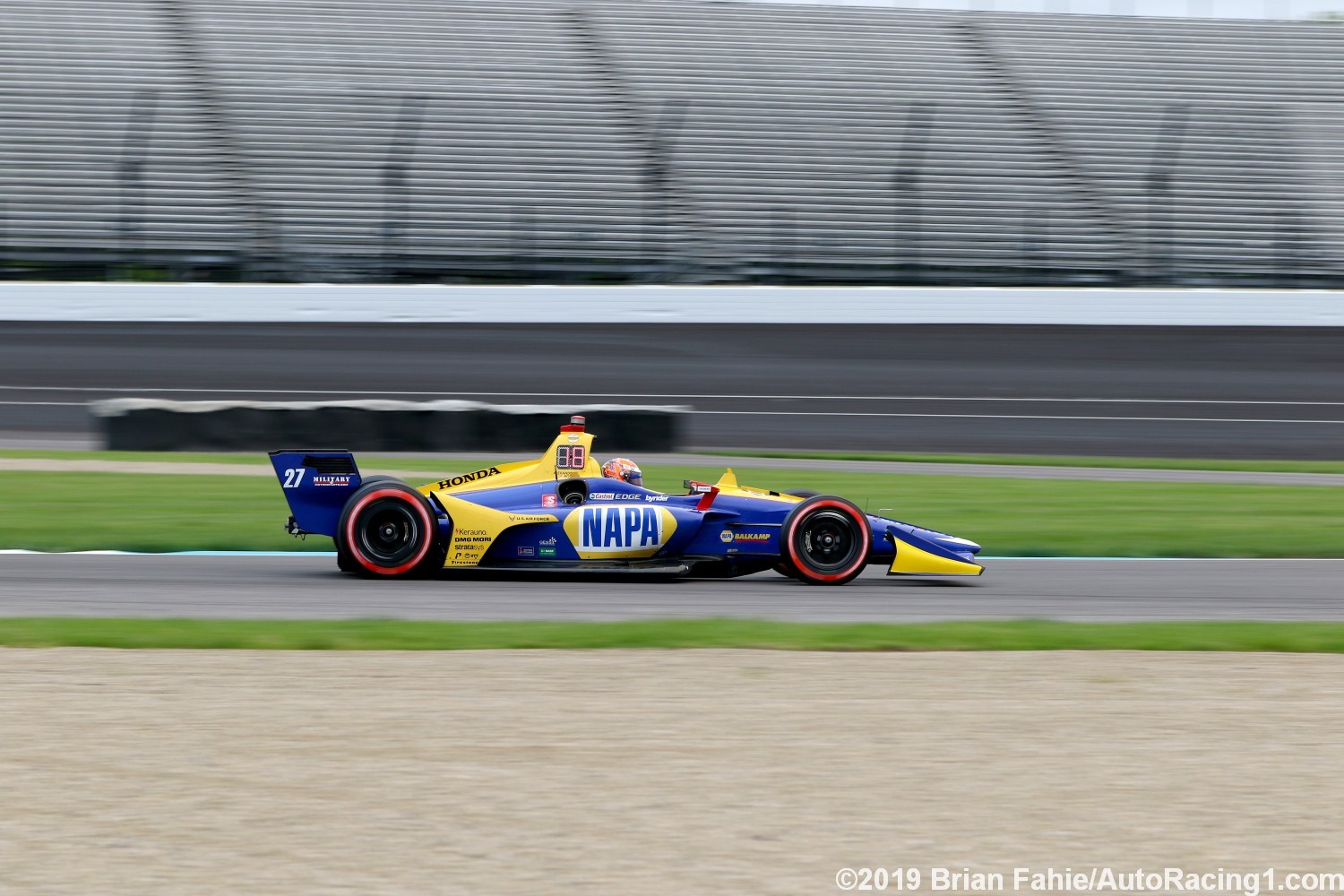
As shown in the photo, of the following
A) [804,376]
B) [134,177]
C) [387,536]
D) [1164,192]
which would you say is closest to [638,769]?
[387,536]

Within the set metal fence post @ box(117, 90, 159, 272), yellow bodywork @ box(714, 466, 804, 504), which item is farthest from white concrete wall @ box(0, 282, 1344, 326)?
yellow bodywork @ box(714, 466, 804, 504)

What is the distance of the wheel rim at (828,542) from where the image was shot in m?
9.09

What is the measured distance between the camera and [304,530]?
8961 mm

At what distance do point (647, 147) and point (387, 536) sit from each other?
66.3 feet

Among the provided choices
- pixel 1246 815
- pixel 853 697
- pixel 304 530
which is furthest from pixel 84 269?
pixel 1246 815

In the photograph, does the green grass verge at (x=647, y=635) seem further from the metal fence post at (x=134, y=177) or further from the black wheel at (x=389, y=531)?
the metal fence post at (x=134, y=177)

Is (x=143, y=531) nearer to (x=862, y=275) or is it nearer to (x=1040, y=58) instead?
(x=862, y=275)

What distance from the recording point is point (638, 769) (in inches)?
198

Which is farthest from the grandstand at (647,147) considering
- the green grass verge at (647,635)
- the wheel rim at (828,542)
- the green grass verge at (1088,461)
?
the green grass verge at (647,635)

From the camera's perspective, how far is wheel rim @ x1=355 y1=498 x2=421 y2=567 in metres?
9.02

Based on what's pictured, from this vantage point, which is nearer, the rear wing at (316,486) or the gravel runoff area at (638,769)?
the gravel runoff area at (638,769)

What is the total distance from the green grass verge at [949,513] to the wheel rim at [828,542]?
229 cm

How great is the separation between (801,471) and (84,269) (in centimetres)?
1338

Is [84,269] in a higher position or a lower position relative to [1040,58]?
lower
